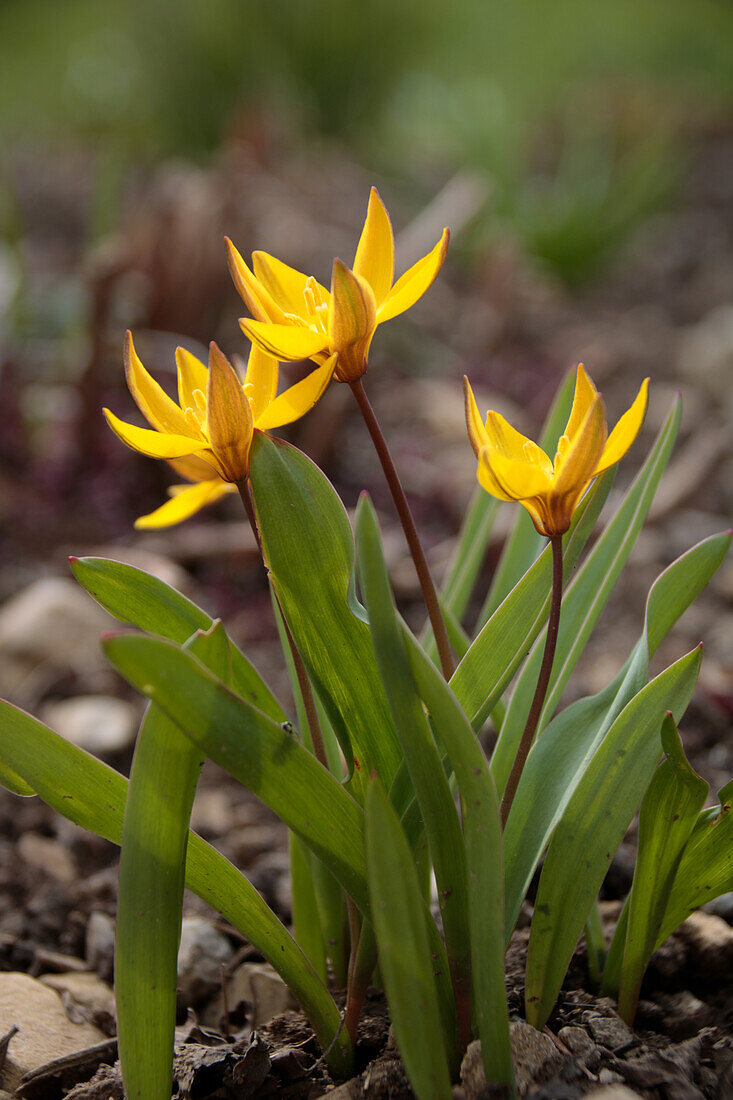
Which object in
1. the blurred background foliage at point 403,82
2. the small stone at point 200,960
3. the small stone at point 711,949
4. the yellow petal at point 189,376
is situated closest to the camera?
the yellow petal at point 189,376

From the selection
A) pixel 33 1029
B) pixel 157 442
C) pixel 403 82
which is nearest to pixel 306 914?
pixel 33 1029

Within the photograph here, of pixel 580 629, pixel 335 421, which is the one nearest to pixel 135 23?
pixel 335 421

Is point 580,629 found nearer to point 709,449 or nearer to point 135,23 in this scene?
point 709,449

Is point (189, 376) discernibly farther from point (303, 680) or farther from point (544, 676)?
point (544, 676)

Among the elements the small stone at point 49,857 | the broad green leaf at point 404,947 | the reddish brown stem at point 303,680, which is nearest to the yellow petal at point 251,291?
the reddish brown stem at point 303,680

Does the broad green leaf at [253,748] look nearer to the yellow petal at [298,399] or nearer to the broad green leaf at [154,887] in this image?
the broad green leaf at [154,887]

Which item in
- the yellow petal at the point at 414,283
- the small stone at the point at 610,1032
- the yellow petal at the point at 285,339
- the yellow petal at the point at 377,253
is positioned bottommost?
the small stone at the point at 610,1032
